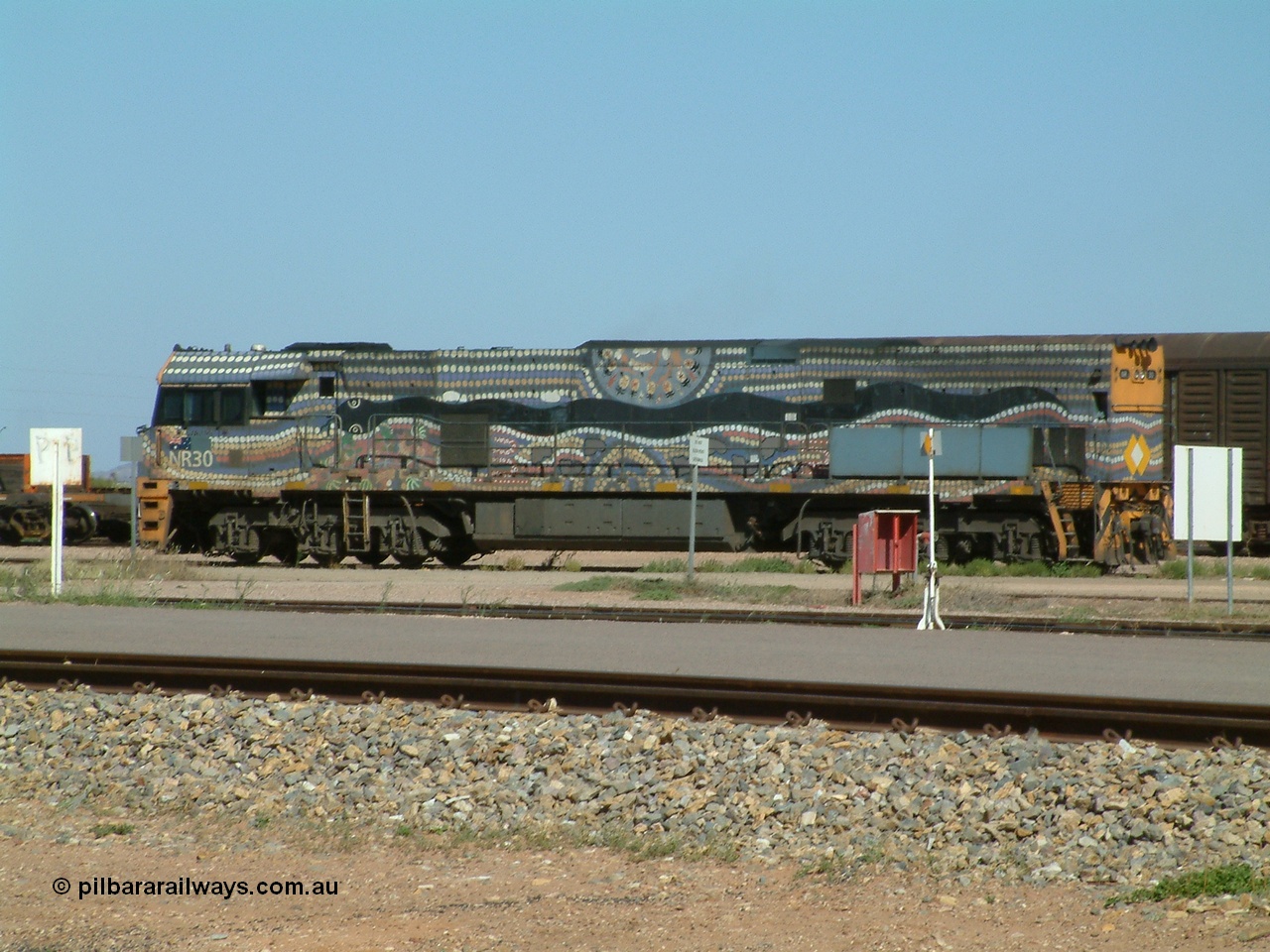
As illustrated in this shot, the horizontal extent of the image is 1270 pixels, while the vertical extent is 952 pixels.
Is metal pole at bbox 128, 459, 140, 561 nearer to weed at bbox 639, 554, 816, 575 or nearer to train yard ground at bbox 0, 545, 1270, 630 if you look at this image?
train yard ground at bbox 0, 545, 1270, 630

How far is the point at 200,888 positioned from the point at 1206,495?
12.3 metres

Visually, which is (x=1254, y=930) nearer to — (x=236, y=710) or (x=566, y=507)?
(x=236, y=710)

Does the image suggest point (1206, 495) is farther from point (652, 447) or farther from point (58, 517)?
point (58, 517)

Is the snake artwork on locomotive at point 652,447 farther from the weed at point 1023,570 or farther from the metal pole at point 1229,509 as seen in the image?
the metal pole at point 1229,509

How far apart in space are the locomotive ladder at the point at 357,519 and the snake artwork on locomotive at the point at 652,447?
48 mm

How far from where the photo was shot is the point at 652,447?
20734mm

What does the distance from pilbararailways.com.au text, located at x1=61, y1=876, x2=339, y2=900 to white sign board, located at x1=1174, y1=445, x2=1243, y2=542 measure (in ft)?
38.0

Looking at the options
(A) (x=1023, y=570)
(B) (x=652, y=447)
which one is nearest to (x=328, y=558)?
(B) (x=652, y=447)

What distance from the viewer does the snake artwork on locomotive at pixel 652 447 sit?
19438mm

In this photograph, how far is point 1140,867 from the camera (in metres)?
5.69

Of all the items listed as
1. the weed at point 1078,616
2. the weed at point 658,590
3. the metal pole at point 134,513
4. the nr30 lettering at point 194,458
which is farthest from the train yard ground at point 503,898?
the nr30 lettering at point 194,458

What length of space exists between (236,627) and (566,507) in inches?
324

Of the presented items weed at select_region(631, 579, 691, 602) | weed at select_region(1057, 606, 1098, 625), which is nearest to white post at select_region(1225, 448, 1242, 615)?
weed at select_region(1057, 606, 1098, 625)

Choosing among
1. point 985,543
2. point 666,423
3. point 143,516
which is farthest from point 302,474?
point 985,543
